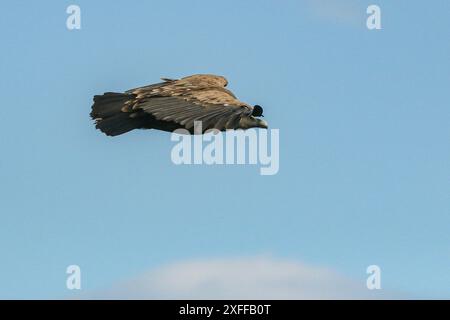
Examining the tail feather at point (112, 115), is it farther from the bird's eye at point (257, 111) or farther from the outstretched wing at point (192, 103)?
the bird's eye at point (257, 111)

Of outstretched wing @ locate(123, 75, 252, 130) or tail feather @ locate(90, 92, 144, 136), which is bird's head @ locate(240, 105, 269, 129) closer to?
outstretched wing @ locate(123, 75, 252, 130)

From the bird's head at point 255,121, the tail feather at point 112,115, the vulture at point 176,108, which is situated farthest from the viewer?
the tail feather at point 112,115

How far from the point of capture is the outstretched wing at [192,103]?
1651 inches

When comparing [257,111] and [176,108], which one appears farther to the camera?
[257,111]

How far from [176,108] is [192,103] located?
660mm

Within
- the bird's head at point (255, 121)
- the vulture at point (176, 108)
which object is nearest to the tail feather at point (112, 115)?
the vulture at point (176, 108)

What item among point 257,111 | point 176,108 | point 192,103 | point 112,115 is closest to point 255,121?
point 257,111

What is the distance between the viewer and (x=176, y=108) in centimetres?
4266

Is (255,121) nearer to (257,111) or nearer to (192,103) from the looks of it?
(257,111)

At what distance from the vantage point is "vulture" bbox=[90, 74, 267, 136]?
138ft

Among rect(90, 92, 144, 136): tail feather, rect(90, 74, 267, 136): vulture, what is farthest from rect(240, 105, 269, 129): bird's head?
rect(90, 92, 144, 136): tail feather
